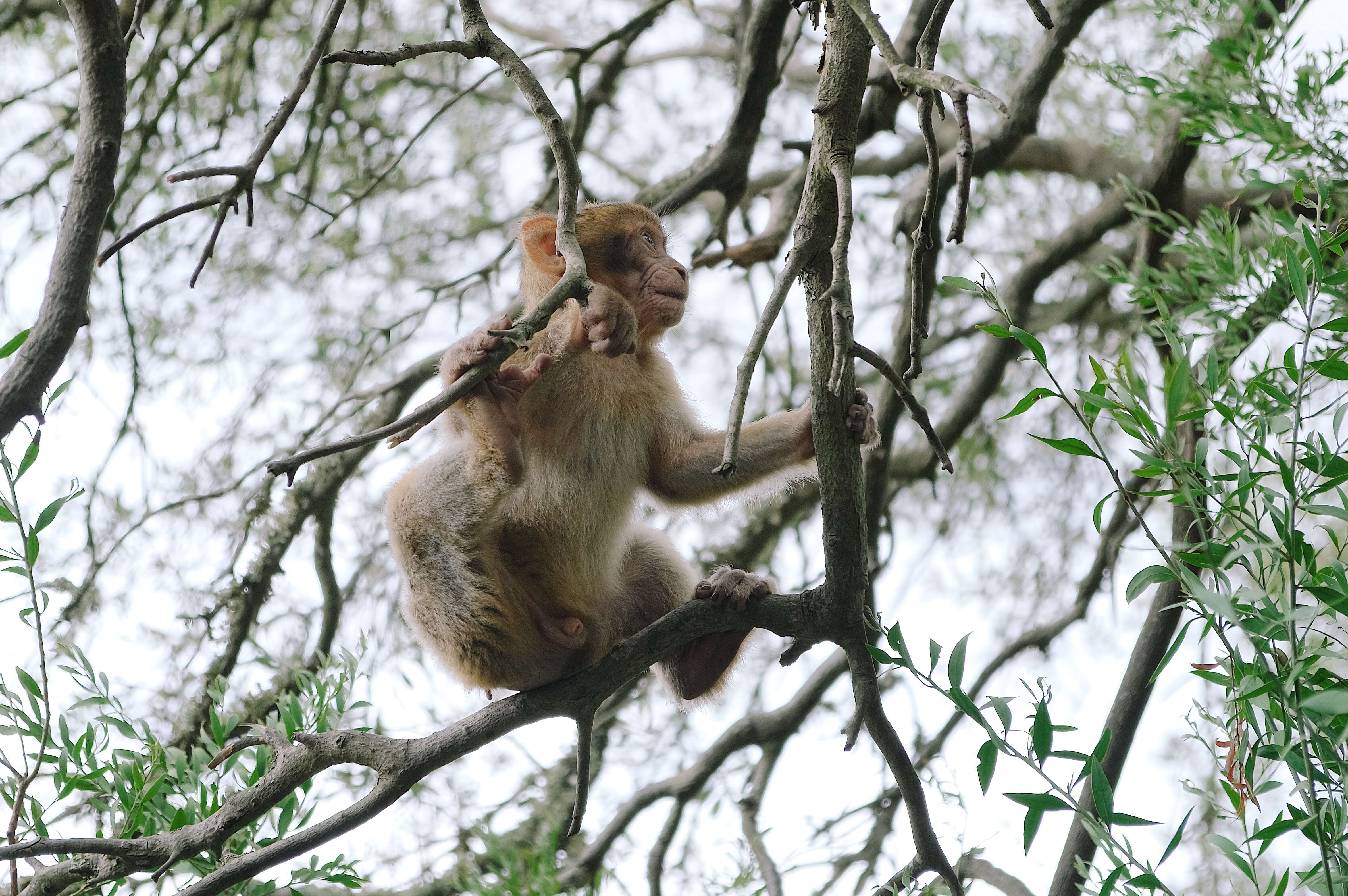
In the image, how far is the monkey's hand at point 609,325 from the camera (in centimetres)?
380

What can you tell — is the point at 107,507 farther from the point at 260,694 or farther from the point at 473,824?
the point at 473,824

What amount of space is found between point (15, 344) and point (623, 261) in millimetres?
2392

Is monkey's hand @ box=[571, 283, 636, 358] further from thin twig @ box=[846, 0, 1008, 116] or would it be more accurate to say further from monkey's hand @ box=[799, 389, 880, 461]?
thin twig @ box=[846, 0, 1008, 116]

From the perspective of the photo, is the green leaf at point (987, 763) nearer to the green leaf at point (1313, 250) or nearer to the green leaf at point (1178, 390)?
the green leaf at point (1178, 390)

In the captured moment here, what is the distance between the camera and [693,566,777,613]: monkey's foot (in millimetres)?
3840

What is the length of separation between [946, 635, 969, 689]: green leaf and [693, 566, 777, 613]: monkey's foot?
4.65 ft

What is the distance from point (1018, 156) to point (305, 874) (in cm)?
594

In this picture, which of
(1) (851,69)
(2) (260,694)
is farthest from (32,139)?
(1) (851,69)

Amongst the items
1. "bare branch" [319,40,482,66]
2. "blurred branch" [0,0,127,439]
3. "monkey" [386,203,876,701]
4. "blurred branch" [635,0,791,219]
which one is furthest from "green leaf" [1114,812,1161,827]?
"blurred branch" [635,0,791,219]

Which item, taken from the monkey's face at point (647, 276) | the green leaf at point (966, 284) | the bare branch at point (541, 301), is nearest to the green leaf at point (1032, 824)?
the green leaf at point (966, 284)

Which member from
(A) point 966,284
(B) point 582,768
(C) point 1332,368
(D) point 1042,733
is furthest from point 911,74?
(B) point 582,768

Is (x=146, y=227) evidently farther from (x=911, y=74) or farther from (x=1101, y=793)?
(x=1101, y=793)

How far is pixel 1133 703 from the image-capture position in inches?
153

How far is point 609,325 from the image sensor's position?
12.5ft
